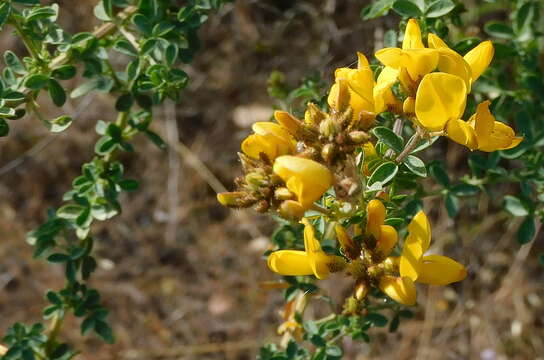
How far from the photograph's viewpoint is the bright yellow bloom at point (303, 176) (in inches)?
45.8

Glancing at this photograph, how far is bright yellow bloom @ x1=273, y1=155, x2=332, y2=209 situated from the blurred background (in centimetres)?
190

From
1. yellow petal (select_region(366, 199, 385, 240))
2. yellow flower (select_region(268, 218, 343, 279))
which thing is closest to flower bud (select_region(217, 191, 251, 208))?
yellow flower (select_region(268, 218, 343, 279))

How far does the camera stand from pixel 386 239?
133cm

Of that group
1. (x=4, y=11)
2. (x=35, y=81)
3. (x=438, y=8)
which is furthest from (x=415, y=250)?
(x=4, y=11)

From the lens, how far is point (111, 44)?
192 centimetres

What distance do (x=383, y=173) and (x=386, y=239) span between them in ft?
0.47

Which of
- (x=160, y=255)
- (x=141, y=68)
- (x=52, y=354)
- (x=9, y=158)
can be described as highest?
(x=141, y=68)

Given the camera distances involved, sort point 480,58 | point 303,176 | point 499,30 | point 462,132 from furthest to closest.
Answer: point 499,30 → point 480,58 → point 462,132 → point 303,176

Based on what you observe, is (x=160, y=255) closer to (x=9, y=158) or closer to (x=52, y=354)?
(x=9, y=158)

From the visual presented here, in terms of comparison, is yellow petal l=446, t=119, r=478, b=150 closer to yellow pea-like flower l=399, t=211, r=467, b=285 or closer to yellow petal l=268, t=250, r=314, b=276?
yellow pea-like flower l=399, t=211, r=467, b=285

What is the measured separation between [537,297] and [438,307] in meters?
0.50

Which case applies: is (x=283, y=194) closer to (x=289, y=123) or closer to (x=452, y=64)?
(x=289, y=123)

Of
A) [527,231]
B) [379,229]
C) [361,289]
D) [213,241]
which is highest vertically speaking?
[379,229]

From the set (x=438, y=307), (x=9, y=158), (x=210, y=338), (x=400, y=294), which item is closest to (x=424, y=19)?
(x=400, y=294)
